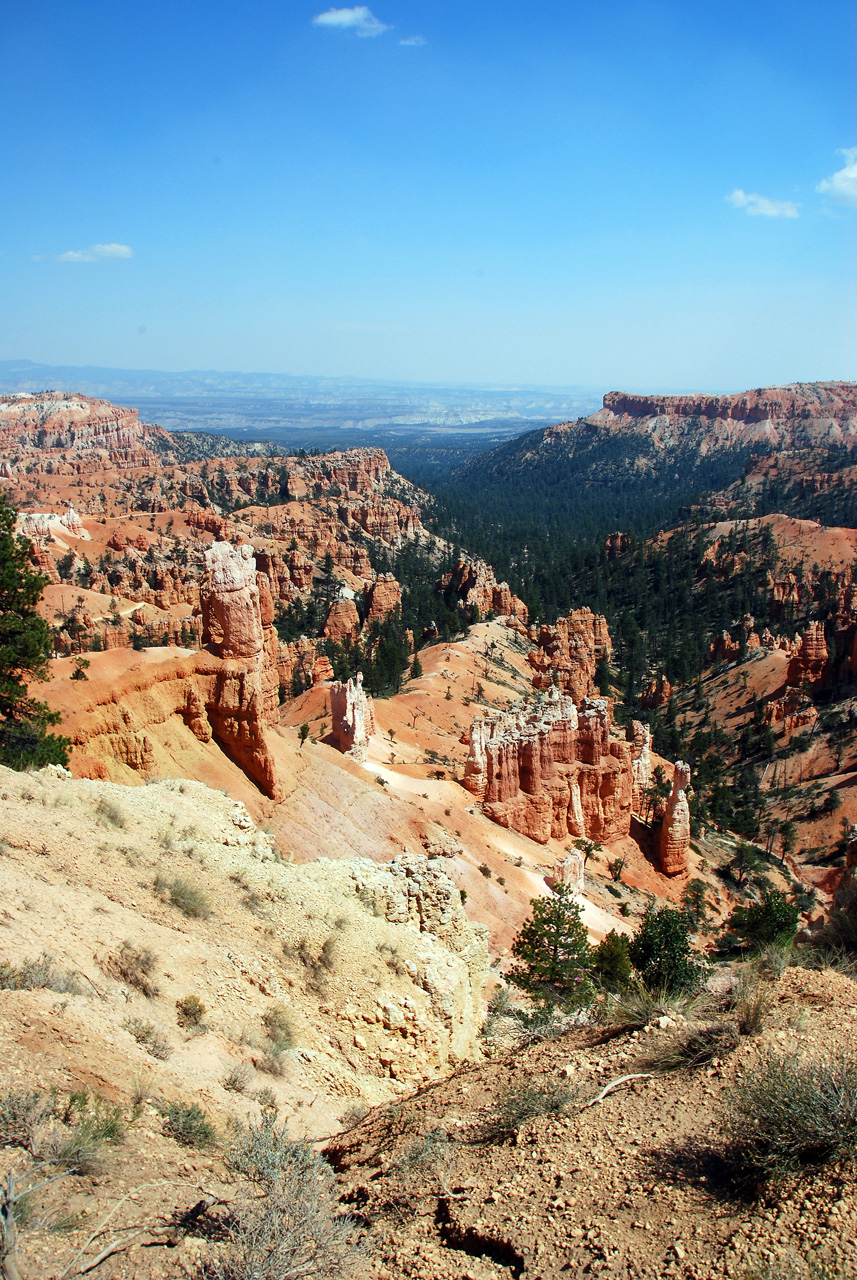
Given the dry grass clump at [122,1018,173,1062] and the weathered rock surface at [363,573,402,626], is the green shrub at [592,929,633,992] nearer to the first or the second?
the dry grass clump at [122,1018,173,1062]

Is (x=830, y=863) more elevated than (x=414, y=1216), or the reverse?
(x=414, y=1216)

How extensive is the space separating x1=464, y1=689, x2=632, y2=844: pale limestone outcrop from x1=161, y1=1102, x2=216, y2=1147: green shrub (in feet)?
82.8

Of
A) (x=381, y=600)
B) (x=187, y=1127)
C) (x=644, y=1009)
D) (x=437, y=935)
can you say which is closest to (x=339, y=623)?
(x=381, y=600)

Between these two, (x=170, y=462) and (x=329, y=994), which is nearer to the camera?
(x=329, y=994)

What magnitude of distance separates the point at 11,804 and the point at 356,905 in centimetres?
575

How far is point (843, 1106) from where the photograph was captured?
20.6 feet

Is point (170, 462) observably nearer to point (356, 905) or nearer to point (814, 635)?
point (814, 635)

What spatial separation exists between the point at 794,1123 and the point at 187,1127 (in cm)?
548

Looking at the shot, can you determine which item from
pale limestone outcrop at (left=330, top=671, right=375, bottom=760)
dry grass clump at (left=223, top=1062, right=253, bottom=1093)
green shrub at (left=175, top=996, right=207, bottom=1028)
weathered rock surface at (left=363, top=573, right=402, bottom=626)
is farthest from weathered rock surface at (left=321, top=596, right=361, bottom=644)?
dry grass clump at (left=223, top=1062, right=253, bottom=1093)

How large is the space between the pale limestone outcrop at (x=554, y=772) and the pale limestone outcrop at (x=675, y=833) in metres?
2.08

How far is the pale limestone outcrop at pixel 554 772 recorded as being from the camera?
3297 centimetres

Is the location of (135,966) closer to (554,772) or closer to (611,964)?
(611,964)

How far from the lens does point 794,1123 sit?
6.32 meters

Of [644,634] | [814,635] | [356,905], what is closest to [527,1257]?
[356,905]
